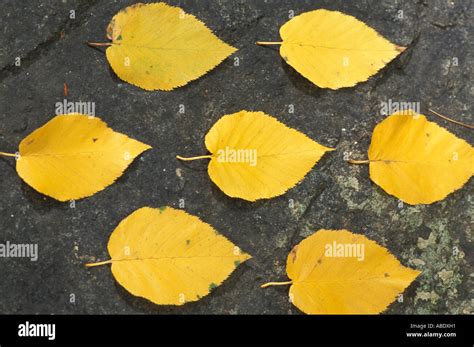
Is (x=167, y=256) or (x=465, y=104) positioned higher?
(x=465, y=104)

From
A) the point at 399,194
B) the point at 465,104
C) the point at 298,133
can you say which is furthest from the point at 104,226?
the point at 465,104

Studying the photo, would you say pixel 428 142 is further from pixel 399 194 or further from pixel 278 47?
pixel 278 47

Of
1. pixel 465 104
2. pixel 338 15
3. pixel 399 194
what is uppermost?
pixel 338 15

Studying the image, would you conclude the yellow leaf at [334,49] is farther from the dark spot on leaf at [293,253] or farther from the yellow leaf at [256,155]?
the dark spot on leaf at [293,253]

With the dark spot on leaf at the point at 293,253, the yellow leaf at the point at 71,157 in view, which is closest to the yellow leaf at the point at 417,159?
the dark spot on leaf at the point at 293,253
